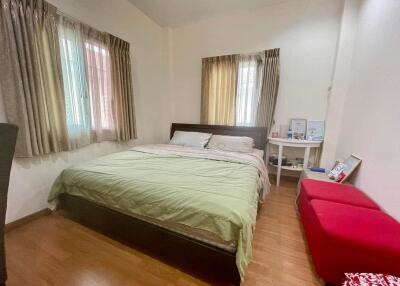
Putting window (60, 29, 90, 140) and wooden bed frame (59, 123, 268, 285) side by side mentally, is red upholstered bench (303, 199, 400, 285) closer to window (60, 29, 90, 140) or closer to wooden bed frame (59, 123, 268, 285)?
wooden bed frame (59, 123, 268, 285)

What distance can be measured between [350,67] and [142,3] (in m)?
3.21

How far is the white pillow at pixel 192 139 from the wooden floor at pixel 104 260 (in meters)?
1.56

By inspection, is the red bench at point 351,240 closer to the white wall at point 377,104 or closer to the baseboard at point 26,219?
the white wall at point 377,104

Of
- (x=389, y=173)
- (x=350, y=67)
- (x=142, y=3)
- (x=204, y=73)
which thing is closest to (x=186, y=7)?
(x=142, y=3)

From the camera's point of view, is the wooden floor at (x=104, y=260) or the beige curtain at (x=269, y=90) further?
the beige curtain at (x=269, y=90)

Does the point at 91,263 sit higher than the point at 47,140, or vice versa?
the point at 47,140

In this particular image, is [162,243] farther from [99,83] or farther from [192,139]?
[99,83]

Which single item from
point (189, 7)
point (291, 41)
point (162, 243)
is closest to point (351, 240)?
point (162, 243)

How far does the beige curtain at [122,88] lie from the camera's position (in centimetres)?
259

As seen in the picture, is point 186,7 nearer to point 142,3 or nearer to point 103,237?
point 142,3

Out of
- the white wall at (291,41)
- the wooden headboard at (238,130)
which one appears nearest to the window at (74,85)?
the wooden headboard at (238,130)

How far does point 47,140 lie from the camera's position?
1890 millimetres

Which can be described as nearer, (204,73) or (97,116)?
(97,116)

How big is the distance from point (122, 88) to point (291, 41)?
2.73 meters
